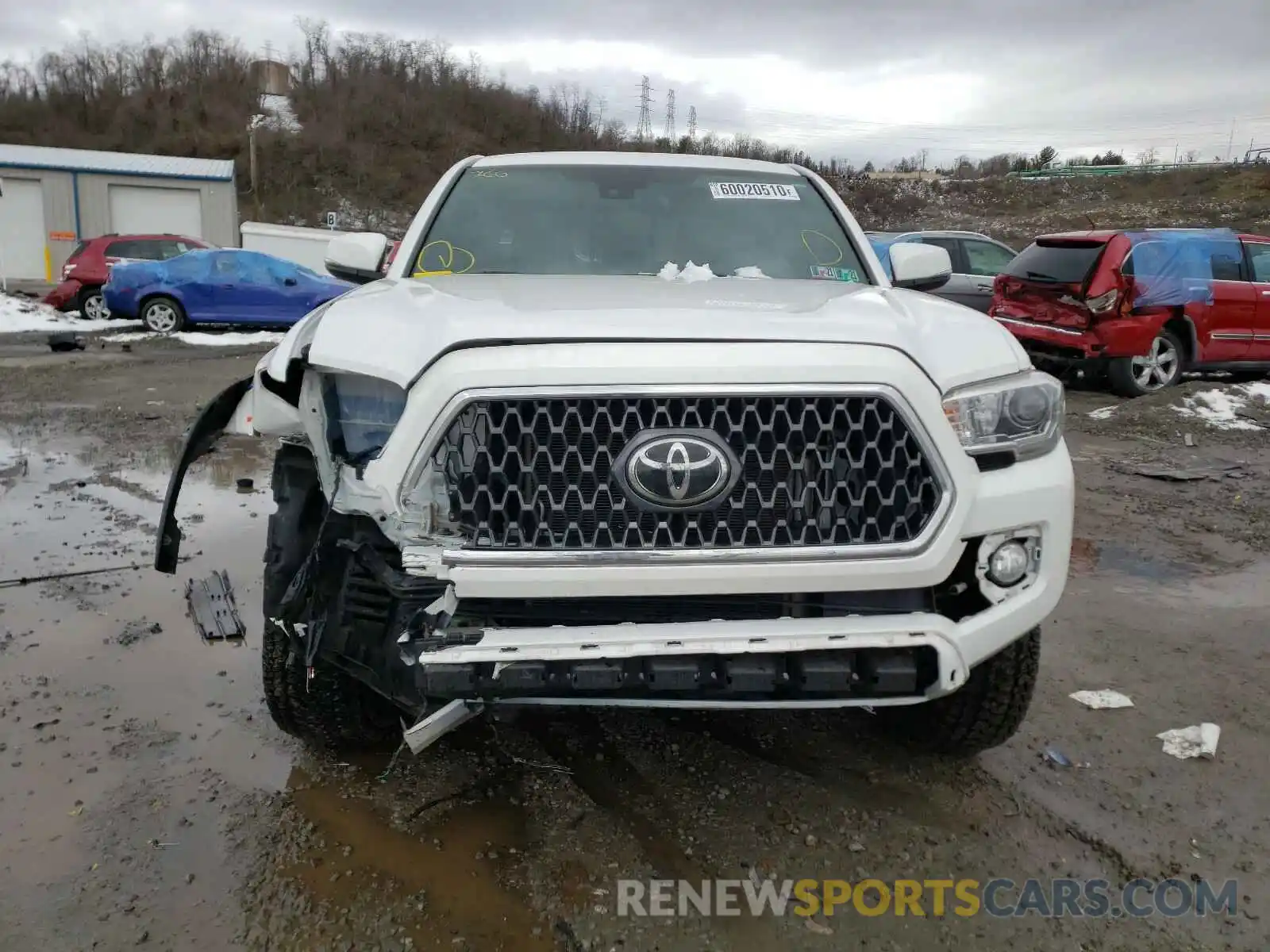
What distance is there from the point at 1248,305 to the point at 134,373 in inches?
471

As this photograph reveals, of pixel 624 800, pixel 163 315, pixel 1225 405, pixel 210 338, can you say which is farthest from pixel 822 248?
pixel 163 315

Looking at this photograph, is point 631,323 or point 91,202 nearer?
point 631,323

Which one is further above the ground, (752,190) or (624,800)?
(752,190)

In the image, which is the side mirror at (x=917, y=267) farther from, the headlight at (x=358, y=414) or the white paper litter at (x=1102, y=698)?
the headlight at (x=358, y=414)

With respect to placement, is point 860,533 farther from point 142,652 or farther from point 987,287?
point 987,287

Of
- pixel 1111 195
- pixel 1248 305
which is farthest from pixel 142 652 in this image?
pixel 1111 195

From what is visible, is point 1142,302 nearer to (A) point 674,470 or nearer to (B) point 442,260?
(B) point 442,260

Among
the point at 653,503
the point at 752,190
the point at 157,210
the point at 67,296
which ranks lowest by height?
the point at 67,296

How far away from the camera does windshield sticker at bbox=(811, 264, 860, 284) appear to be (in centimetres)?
347

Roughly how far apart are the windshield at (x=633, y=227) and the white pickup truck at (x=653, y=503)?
40.3 inches

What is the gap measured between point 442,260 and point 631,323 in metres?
1.53

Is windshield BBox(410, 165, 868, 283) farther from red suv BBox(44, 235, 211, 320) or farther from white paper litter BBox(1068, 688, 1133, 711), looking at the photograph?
red suv BBox(44, 235, 211, 320)

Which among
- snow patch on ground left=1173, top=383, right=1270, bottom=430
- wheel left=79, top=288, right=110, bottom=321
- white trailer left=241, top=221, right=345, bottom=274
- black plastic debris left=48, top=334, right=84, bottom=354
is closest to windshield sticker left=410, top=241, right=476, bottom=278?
snow patch on ground left=1173, top=383, right=1270, bottom=430

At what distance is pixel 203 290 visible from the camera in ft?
49.3
